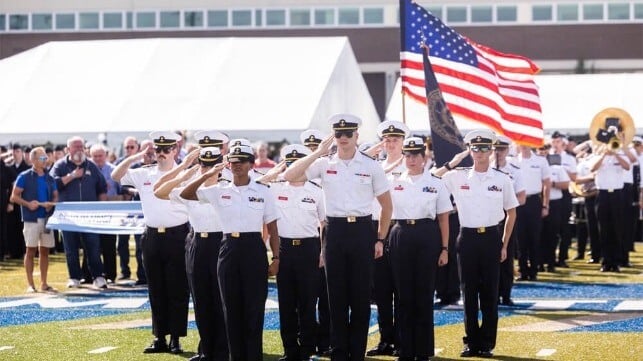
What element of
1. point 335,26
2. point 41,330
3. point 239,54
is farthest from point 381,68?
point 41,330

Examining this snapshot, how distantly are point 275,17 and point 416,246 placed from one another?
4284cm

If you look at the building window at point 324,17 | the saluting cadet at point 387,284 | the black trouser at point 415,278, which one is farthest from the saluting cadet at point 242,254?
the building window at point 324,17

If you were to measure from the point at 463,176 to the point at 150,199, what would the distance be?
3.03 metres

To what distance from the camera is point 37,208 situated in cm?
1928

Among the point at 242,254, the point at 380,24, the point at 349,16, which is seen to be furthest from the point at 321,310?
the point at 349,16

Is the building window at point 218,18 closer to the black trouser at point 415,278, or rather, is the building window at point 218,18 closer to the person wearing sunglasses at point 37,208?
the person wearing sunglasses at point 37,208

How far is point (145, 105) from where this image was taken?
23016 millimetres

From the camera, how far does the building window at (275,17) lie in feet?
178

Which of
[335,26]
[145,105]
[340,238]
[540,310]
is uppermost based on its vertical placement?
[335,26]

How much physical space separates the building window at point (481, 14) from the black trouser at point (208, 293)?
4332 centimetres

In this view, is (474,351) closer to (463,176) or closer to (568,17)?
(463,176)

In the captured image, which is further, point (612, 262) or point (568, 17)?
point (568, 17)

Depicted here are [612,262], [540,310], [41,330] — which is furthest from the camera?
[612,262]

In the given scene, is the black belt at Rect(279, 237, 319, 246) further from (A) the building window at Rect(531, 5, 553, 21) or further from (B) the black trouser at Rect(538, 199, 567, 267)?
(A) the building window at Rect(531, 5, 553, 21)
